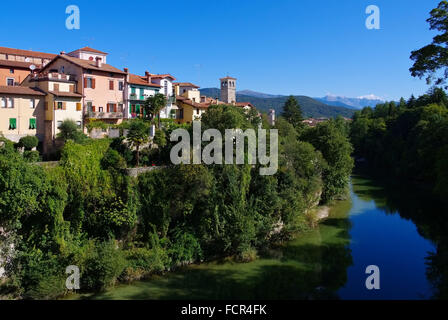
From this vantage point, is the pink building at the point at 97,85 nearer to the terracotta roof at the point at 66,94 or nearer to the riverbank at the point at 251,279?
the terracotta roof at the point at 66,94

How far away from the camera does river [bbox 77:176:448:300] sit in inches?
718

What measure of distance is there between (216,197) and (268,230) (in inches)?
166

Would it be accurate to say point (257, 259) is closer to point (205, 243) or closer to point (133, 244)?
point (205, 243)

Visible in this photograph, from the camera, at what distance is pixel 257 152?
26.1m

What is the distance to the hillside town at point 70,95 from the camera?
25.9 meters

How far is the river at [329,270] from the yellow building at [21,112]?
14.0 metres

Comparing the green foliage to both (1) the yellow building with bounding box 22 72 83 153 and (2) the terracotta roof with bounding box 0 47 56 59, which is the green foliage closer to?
(1) the yellow building with bounding box 22 72 83 153

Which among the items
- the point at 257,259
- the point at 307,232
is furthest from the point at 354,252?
the point at 257,259

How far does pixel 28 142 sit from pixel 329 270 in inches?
813

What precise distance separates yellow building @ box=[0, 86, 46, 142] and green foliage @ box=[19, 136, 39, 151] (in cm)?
116

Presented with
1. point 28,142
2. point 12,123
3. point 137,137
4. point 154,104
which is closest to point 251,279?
point 137,137

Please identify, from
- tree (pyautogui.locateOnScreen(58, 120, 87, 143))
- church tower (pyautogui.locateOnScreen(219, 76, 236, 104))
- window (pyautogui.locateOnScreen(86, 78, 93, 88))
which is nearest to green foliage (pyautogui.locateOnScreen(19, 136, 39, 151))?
tree (pyautogui.locateOnScreen(58, 120, 87, 143))

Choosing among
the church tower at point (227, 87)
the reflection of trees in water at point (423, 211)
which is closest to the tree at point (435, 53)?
the reflection of trees in water at point (423, 211)
